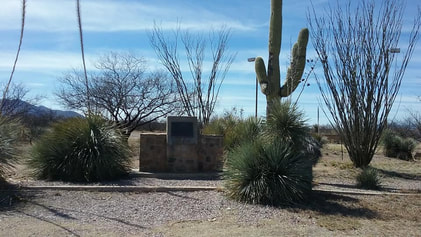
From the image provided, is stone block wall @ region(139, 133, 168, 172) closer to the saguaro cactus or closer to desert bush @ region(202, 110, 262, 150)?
desert bush @ region(202, 110, 262, 150)

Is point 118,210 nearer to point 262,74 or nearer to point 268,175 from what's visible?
point 268,175

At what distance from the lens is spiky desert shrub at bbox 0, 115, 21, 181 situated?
29.4 ft

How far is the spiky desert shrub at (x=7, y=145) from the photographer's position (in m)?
8.95

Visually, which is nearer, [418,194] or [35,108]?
[418,194]

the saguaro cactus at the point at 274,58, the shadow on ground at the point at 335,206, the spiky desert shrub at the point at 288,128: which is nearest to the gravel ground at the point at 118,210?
the shadow on ground at the point at 335,206

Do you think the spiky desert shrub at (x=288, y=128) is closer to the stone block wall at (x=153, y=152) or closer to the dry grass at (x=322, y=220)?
the dry grass at (x=322, y=220)

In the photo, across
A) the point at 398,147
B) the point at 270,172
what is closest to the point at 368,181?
the point at 270,172

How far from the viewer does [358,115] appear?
15.6 metres

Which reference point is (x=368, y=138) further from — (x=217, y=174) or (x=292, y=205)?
(x=292, y=205)

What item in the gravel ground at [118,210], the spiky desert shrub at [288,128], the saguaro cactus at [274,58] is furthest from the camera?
the saguaro cactus at [274,58]

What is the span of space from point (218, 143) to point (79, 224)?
259 inches

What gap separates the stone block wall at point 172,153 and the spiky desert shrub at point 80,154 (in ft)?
4.04

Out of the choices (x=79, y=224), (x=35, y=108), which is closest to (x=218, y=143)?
(x=79, y=224)

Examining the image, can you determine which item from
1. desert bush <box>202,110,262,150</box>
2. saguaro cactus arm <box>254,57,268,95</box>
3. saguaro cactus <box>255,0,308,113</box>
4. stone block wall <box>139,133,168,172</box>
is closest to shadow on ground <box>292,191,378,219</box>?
desert bush <box>202,110,262,150</box>
